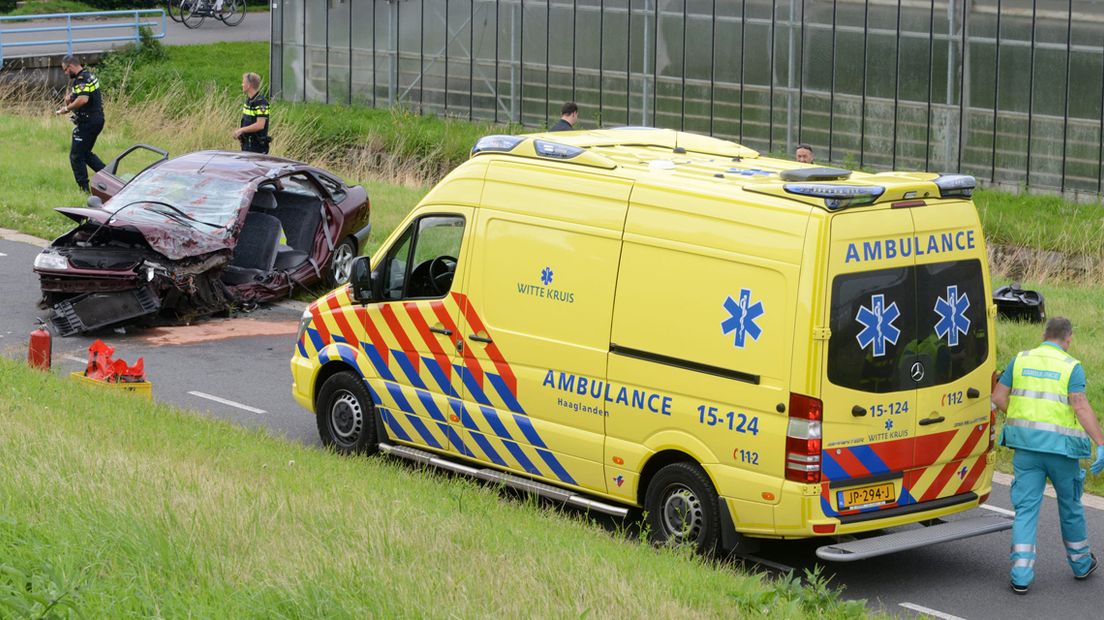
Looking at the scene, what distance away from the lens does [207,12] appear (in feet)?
166

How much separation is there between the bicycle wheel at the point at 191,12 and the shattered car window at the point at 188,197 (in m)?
36.2

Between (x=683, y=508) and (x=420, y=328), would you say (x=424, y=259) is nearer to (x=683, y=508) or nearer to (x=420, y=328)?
(x=420, y=328)

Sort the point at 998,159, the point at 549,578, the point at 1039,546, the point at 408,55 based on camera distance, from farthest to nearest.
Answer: the point at 408,55 → the point at 998,159 → the point at 1039,546 → the point at 549,578

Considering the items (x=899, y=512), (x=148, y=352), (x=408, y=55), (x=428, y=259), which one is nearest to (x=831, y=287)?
(x=899, y=512)

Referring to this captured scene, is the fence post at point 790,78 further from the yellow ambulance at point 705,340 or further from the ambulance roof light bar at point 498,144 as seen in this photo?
the ambulance roof light bar at point 498,144

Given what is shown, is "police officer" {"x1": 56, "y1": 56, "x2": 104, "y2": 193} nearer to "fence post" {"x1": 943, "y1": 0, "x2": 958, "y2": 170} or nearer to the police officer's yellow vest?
"fence post" {"x1": 943, "y1": 0, "x2": 958, "y2": 170}

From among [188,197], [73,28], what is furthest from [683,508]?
[73,28]

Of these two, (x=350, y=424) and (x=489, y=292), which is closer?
(x=489, y=292)

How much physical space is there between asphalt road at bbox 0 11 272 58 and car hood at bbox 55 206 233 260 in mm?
28242

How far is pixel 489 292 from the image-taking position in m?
9.16

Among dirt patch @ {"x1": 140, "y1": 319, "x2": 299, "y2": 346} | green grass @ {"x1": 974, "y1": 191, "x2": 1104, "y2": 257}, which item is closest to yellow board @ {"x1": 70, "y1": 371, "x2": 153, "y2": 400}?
dirt patch @ {"x1": 140, "y1": 319, "x2": 299, "y2": 346}

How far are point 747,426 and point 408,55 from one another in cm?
2969

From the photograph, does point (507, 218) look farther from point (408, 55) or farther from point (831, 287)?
point (408, 55)

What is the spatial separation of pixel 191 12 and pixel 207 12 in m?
0.59
